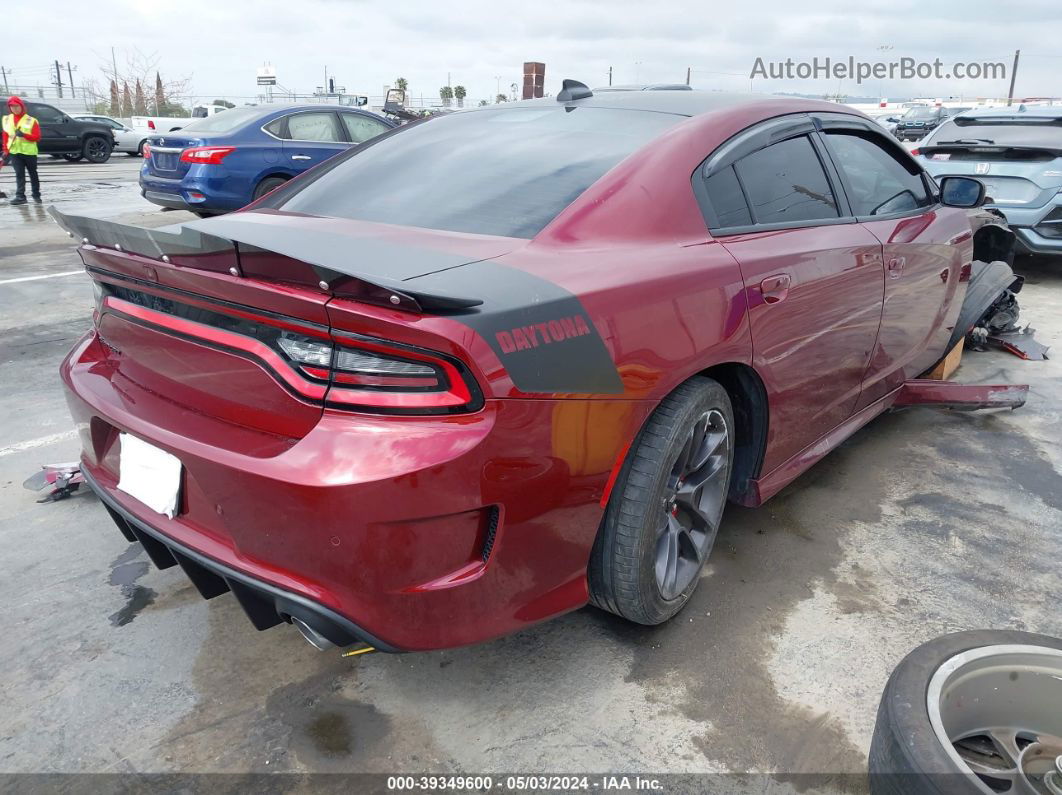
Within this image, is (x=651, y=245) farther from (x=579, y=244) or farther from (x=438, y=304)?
(x=438, y=304)

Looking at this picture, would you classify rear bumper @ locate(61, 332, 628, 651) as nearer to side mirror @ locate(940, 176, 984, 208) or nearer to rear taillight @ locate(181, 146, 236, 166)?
side mirror @ locate(940, 176, 984, 208)

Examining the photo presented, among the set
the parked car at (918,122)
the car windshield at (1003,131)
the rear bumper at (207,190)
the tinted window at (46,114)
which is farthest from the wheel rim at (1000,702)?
the parked car at (918,122)

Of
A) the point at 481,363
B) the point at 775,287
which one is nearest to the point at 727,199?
the point at 775,287

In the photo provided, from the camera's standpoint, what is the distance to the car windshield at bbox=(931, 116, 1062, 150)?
6996 mm

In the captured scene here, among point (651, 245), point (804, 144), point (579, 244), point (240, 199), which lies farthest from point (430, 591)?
point (240, 199)

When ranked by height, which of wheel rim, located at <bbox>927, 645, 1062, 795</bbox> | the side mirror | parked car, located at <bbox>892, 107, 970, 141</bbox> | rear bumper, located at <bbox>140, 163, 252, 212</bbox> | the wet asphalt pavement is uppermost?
parked car, located at <bbox>892, 107, 970, 141</bbox>

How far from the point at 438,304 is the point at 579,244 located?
0.59 meters

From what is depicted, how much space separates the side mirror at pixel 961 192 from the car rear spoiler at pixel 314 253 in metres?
2.93

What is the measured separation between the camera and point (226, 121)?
355 inches

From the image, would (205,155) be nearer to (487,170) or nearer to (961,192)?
(487,170)

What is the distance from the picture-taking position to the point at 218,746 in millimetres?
1912

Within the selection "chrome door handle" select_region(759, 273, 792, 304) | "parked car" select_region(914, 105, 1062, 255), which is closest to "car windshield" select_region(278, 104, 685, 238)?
"chrome door handle" select_region(759, 273, 792, 304)

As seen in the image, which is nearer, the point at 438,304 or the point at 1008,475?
the point at 438,304

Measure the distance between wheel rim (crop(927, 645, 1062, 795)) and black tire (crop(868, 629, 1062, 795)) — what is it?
28 mm
